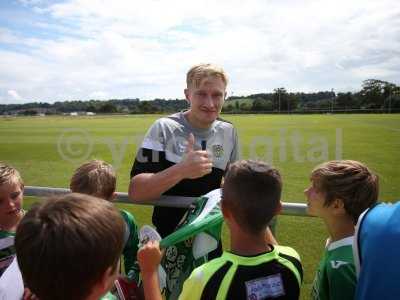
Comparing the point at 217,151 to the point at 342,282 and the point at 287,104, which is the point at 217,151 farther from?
the point at 287,104

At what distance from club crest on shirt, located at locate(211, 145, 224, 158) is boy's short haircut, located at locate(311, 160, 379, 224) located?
815 mm

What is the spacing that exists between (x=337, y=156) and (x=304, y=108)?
8329 cm

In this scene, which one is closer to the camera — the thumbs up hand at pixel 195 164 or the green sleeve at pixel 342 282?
the green sleeve at pixel 342 282

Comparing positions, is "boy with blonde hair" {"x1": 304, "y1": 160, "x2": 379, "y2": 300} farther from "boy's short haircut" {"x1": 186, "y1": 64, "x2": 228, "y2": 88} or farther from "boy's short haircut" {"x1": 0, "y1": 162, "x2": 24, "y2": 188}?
"boy's short haircut" {"x1": 0, "y1": 162, "x2": 24, "y2": 188}

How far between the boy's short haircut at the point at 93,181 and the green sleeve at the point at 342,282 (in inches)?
52.0

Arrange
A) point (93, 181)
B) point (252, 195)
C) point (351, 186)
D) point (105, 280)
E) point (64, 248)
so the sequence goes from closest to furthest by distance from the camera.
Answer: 1. point (64, 248)
2. point (105, 280)
3. point (252, 195)
4. point (351, 186)
5. point (93, 181)

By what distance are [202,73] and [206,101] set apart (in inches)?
7.5

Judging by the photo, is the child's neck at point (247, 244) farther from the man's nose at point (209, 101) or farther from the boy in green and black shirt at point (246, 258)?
the man's nose at point (209, 101)

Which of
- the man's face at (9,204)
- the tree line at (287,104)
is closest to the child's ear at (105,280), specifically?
the man's face at (9,204)

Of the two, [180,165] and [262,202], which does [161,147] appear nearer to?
[180,165]

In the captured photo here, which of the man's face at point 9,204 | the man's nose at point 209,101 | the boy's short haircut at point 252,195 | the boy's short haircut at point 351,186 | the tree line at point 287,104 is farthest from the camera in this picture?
the tree line at point 287,104

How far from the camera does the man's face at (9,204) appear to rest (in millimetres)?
2342

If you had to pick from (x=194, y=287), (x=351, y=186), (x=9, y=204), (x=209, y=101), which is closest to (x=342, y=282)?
(x=351, y=186)

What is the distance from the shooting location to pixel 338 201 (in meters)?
1.96
